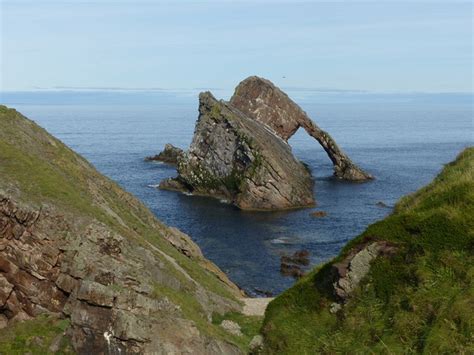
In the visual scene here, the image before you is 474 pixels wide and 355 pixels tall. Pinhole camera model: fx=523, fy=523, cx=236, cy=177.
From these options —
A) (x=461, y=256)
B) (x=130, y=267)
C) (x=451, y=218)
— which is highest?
(x=451, y=218)

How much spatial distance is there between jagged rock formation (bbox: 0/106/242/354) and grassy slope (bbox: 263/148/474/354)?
7.85 m

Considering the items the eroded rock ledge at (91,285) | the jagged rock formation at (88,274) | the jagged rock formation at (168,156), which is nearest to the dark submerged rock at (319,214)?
the jagged rock formation at (88,274)

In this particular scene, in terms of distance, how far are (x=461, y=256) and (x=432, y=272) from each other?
4.56 feet

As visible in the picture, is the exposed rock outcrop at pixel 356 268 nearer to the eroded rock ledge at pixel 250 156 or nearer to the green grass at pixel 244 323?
the green grass at pixel 244 323

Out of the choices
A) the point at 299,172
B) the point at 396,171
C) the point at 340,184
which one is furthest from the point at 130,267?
the point at 396,171

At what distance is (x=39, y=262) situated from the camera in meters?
34.9

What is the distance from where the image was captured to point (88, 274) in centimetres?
3400

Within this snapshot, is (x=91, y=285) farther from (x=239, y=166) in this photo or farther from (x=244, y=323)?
(x=239, y=166)

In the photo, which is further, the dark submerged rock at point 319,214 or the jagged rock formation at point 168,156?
the jagged rock formation at point 168,156

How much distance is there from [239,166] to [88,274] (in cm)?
6785

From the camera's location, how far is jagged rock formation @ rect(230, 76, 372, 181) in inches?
4818

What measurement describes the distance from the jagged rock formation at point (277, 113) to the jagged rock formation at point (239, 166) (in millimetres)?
8702

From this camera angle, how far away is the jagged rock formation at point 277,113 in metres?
122

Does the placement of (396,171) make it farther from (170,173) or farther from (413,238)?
(413,238)
